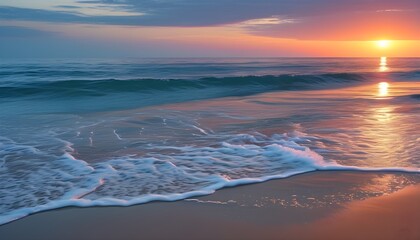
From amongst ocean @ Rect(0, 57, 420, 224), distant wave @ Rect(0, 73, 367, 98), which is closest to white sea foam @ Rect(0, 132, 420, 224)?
ocean @ Rect(0, 57, 420, 224)

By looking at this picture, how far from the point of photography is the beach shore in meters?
3.84

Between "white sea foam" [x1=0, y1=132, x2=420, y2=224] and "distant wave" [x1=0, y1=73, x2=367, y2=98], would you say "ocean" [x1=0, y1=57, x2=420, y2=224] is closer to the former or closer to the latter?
"white sea foam" [x1=0, y1=132, x2=420, y2=224]

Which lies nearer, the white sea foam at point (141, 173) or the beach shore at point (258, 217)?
the beach shore at point (258, 217)

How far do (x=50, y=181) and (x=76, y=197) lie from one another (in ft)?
2.42

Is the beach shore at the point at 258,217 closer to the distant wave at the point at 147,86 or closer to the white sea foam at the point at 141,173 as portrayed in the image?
the white sea foam at the point at 141,173

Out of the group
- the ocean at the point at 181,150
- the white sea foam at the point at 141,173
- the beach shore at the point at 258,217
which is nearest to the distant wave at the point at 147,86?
the ocean at the point at 181,150

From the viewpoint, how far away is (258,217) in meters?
4.16

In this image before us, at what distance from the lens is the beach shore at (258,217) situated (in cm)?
384

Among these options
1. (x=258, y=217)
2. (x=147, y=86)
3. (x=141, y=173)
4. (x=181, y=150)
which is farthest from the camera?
(x=147, y=86)

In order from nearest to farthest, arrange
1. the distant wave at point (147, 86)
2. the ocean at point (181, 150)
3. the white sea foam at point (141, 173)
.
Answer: the white sea foam at point (141, 173), the ocean at point (181, 150), the distant wave at point (147, 86)

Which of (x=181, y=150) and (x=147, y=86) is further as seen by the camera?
(x=147, y=86)

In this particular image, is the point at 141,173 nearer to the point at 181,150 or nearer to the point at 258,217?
the point at 181,150

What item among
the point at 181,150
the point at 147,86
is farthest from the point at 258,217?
the point at 147,86

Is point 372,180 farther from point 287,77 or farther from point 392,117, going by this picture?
point 287,77
